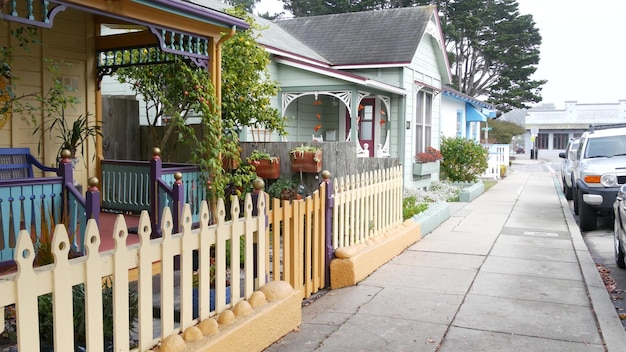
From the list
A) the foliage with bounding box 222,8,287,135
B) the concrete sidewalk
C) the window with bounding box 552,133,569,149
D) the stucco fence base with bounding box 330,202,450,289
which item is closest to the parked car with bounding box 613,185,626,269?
the concrete sidewalk

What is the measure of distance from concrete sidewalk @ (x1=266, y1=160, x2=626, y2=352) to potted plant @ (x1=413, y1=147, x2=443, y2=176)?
714 cm

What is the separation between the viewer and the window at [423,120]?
695 inches

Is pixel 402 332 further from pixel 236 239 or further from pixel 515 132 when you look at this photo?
pixel 515 132

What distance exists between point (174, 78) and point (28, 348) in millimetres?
6417

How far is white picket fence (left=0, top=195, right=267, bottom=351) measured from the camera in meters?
2.76

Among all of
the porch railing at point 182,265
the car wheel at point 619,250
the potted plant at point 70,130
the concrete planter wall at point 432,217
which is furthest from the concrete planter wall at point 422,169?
the potted plant at point 70,130

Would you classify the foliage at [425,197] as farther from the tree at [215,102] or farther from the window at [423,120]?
the tree at [215,102]

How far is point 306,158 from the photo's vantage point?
9516 millimetres

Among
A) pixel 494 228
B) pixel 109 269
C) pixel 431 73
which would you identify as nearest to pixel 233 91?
pixel 494 228

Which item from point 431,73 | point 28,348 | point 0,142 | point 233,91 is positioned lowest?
point 28,348

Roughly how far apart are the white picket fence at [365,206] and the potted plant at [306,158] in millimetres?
1433

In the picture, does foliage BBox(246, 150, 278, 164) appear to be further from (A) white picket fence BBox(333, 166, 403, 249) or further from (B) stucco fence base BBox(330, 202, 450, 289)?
(B) stucco fence base BBox(330, 202, 450, 289)

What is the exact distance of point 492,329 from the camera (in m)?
5.11

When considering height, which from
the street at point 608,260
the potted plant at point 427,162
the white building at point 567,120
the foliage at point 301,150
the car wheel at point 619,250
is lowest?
the street at point 608,260
